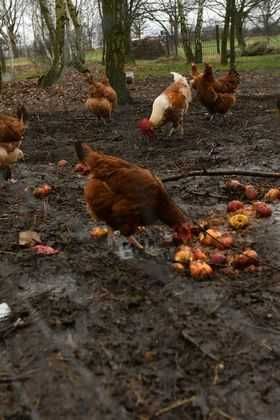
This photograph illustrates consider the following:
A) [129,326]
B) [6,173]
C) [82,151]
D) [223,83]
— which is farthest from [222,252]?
[223,83]

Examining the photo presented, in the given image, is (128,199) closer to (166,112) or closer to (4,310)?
(4,310)

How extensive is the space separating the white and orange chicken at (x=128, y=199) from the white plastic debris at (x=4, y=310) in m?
1.16

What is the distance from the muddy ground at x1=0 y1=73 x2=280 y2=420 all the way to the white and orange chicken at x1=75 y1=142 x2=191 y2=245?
1.12ft

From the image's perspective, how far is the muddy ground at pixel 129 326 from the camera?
240 cm

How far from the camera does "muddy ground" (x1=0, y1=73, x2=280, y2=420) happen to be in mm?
2396

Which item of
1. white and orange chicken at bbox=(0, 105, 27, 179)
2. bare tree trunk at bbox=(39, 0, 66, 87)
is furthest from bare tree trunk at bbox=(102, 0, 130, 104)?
white and orange chicken at bbox=(0, 105, 27, 179)

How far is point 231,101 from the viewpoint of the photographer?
Answer: 10109 mm

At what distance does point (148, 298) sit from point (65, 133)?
6.72m

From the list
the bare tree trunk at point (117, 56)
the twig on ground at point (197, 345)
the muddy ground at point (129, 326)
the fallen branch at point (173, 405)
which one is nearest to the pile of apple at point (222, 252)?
the muddy ground at point (129, 326)

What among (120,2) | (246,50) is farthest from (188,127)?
(246,50)

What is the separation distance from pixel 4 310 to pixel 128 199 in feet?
4.31

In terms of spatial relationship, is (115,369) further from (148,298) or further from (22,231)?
(22,231)

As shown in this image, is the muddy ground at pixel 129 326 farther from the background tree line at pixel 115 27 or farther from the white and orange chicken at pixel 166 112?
the background tree line at pixel 115 27

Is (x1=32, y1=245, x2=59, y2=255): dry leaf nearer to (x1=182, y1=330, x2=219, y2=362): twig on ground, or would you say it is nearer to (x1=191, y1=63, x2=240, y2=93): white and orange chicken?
(x1=182, y1=330, x2=219, y2=362): twig on ground
